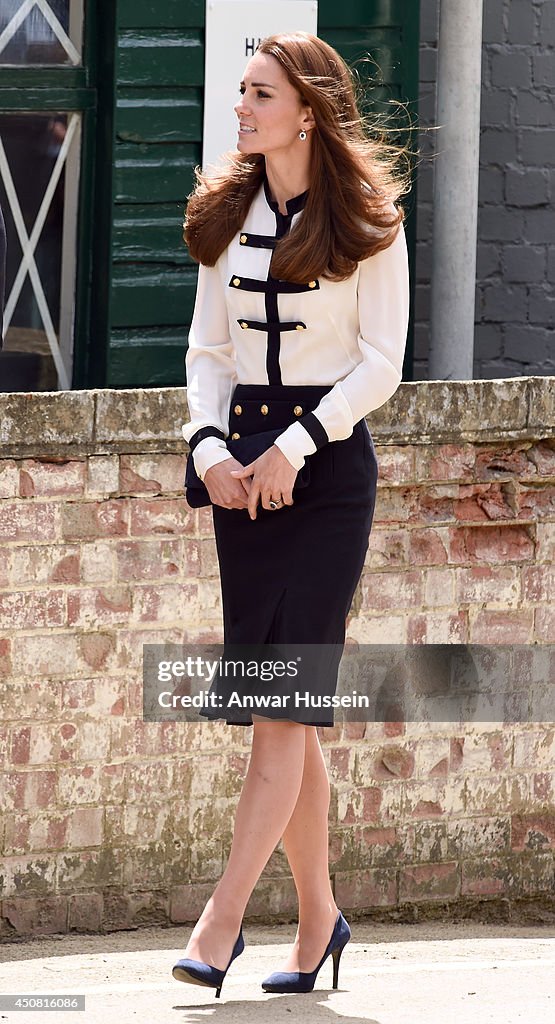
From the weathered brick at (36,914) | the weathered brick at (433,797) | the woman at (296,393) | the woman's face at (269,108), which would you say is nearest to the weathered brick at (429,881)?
the weathered brick at (433,797)

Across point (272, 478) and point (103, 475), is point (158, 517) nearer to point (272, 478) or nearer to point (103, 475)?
point (103, 475)

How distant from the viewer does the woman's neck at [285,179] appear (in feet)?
10.3

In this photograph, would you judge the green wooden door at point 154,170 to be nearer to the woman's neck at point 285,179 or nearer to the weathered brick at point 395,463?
the weathered brick at point 395,463

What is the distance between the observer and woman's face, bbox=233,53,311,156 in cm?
309

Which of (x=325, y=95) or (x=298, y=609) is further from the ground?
(x=325, y=95)

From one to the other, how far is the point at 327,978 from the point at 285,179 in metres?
1.63

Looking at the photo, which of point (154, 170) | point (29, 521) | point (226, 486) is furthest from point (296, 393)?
point (154, 170)

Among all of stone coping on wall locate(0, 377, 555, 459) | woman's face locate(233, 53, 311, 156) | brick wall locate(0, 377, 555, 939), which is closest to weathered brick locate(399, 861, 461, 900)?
brick wall locate(0, 377, 555, 939)

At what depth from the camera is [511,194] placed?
688 cm

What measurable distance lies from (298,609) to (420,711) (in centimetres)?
143

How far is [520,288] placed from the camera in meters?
6.97

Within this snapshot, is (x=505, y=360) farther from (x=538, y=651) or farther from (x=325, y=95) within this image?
(x=325, y=95)

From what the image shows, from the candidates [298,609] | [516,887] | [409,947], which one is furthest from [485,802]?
[298,609]

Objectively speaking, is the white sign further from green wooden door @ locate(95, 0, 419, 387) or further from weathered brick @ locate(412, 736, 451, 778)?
weathered brick @ locate(412, 736, 451, 778)
